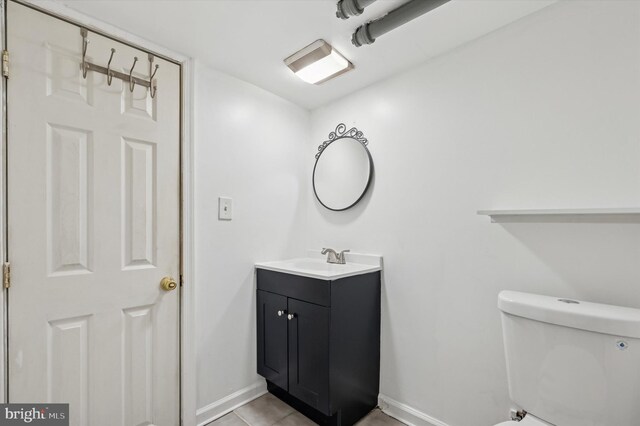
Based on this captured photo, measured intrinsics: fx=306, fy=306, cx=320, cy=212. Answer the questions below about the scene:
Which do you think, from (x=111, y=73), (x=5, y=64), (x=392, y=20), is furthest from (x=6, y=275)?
(x=392, y=20)

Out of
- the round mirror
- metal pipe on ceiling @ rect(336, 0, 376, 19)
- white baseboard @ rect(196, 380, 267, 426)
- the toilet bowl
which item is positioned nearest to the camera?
the toilet bowl

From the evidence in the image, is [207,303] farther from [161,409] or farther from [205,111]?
[205,111]

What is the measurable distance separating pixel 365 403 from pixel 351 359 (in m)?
0.32

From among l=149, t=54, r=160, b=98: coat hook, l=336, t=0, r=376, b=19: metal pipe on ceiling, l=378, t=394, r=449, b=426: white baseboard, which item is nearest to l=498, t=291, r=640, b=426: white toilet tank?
l=378, t=394, r=449, b=426: white baseboard

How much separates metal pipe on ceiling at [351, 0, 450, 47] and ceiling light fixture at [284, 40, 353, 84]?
0.59 ft

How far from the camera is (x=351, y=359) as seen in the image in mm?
1676

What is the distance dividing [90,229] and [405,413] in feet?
6.13

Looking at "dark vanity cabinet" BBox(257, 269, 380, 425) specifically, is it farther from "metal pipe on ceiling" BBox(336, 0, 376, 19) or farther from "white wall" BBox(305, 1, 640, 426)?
"metal pipe on ceiling" BBox(336, 0, 376, 19)

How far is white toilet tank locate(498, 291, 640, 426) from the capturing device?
96 cm

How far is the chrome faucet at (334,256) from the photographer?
6.61 ft

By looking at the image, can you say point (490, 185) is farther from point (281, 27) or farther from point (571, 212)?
point (281, 27)

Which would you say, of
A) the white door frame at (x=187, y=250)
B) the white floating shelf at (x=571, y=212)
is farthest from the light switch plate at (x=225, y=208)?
the white floating shelf at (x=571, y=212)

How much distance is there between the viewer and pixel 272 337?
6.14ft

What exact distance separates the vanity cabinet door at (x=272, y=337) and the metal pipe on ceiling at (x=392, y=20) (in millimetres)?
1431
